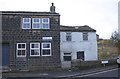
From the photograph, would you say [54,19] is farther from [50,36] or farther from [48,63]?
[48,63]

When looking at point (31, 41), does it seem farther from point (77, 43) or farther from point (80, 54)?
point (80, 54)

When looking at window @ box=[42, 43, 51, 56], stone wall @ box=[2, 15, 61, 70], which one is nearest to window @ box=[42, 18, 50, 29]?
stone wall @ box=[2, 15, 61, 70]

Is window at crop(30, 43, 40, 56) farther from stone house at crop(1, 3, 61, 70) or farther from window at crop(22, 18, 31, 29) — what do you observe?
window at crop(22, 18, 31, 29)

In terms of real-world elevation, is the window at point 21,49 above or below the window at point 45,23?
below

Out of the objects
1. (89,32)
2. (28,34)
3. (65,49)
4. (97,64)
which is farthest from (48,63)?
(89,32)

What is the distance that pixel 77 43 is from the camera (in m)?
32.3

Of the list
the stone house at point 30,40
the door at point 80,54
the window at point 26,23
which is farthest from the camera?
the door at point 80,54

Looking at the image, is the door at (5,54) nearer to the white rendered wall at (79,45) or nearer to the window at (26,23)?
the window at (26,23)

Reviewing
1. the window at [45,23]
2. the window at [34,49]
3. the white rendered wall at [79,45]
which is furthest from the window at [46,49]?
the white rendered wall at [79,45]

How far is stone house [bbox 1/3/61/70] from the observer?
2022 cm

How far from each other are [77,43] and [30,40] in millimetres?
13258

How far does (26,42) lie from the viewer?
67.3ft

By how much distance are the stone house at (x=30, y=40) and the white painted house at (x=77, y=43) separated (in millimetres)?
10925

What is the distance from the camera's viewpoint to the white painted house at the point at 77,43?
3200 centimetres
